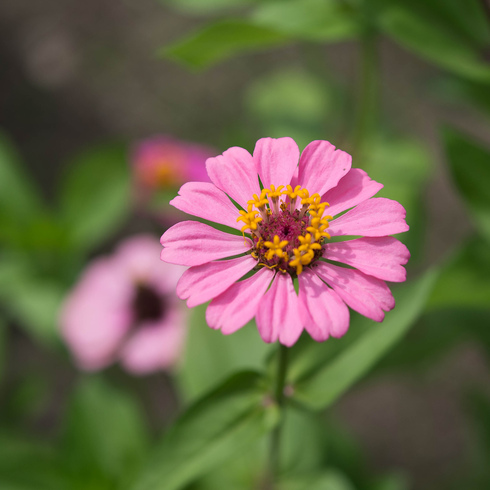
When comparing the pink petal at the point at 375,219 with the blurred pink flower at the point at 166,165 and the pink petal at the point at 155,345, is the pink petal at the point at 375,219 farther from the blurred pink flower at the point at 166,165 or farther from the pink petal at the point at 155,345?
the blurred pink flower at the point at 166,165

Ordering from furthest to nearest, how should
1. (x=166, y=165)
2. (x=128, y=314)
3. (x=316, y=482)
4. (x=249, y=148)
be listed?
(x=166, y=165)
(x=128, y=314)
(x=249, y=148)
(x=316, y=482)

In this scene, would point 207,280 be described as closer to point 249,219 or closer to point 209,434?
point 249,219

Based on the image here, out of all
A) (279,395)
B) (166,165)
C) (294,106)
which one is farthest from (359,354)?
(294,106)

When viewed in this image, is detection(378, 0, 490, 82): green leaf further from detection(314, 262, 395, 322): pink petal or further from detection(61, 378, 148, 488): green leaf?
detection(61, 378, 148, 488): green leaf

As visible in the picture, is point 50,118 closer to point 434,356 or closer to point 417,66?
point 417,66

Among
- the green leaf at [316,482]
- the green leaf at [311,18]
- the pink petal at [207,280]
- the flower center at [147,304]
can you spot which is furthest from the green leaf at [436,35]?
the flower center at [147,304]
